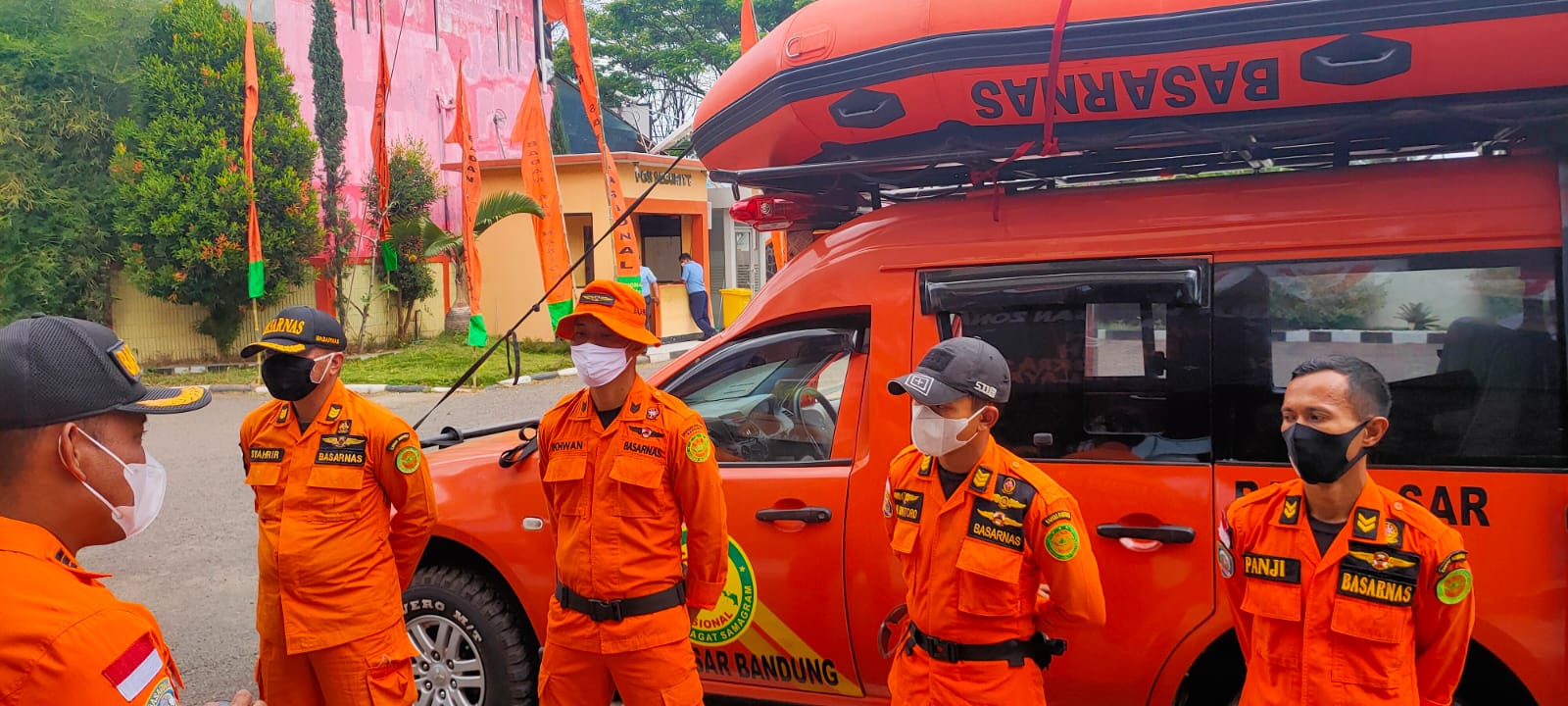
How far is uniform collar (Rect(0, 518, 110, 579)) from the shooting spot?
1.47 m

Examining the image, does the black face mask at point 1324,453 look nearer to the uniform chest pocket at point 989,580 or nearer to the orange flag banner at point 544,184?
the uniform chest pocket at point 989,580

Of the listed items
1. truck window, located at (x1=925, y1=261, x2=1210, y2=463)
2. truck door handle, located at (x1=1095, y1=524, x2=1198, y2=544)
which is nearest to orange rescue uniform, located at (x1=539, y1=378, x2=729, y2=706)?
truck window, located at (x1=925, y1=261, x2=1210, y2=463)

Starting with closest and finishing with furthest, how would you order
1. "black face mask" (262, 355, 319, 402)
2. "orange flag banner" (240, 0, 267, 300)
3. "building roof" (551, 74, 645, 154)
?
"black face mask" (262, 355, 319, 402), "orange flag banner" (240, 0, 267, 300), "building roof" (551, 74, 645, 154)

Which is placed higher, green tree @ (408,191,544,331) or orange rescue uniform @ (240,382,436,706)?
green tree @ (408,191,544,331)

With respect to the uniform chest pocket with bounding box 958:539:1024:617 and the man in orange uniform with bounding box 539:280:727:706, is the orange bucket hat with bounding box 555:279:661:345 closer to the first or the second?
the man in orange uniform with bounding box 539:280:727:706

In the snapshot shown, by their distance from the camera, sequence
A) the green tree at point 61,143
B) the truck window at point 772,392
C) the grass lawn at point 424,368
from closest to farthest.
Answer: the truck window at point 772,392 < the grass lawn at point 424,368 < the green tree at point 61,143

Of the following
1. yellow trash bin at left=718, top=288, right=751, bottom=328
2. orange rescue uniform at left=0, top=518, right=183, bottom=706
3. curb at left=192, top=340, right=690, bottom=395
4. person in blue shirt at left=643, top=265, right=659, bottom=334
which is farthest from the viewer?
yellow trash bin at left=718, top=288, right=751, bottom=328

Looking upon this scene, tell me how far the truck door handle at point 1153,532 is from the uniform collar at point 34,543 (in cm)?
243

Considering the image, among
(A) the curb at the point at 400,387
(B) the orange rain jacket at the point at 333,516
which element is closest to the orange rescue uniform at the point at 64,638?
(B) the orange rain jacket at the point at 333,516

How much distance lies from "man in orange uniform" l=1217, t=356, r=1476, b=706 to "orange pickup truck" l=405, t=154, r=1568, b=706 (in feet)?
1.99

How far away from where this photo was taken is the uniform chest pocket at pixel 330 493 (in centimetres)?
297

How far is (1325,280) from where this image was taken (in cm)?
278

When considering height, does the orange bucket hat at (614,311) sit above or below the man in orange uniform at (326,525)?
above

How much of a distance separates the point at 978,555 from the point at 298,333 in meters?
2.18
